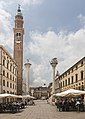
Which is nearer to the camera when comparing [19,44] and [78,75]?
[78,75]

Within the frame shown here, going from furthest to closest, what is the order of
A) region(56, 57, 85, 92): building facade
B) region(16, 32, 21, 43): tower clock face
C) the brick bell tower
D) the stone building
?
the stone building
region(16, 32, 21, 43): tower clock face
the brick bell tower
region(56, 57, 85, 92): building facade

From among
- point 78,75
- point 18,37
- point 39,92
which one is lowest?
point 39,92

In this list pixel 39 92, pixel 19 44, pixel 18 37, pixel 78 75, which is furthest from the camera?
pixel 39 92

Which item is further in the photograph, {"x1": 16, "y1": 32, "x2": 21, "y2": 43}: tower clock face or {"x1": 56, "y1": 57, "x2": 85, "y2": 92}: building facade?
{"x1": 16, "y1": 32, "x2": 21, "y2": 43}: tower clock face

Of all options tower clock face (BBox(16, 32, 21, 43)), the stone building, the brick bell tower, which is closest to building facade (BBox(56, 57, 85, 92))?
the brick bell tower

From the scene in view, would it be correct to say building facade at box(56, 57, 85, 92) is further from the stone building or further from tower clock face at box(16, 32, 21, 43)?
the stone building

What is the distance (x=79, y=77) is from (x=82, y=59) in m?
4.69

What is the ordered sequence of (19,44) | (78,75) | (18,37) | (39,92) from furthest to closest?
(39,92) → (18,37) → (19,44) → (78,75)

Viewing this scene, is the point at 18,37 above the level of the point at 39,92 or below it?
above

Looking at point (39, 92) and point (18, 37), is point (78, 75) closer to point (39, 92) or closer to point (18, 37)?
point (18, 37)

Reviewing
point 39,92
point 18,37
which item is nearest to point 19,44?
point 18,37

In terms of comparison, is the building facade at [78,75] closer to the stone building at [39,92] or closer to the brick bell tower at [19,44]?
the brick bell tower at [19,44]

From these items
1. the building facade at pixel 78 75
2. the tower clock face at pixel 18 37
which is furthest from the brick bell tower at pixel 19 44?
the building facade at pixel 78 75

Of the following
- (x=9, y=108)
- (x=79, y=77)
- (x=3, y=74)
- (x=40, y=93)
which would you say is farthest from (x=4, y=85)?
(x=40, y=93)
